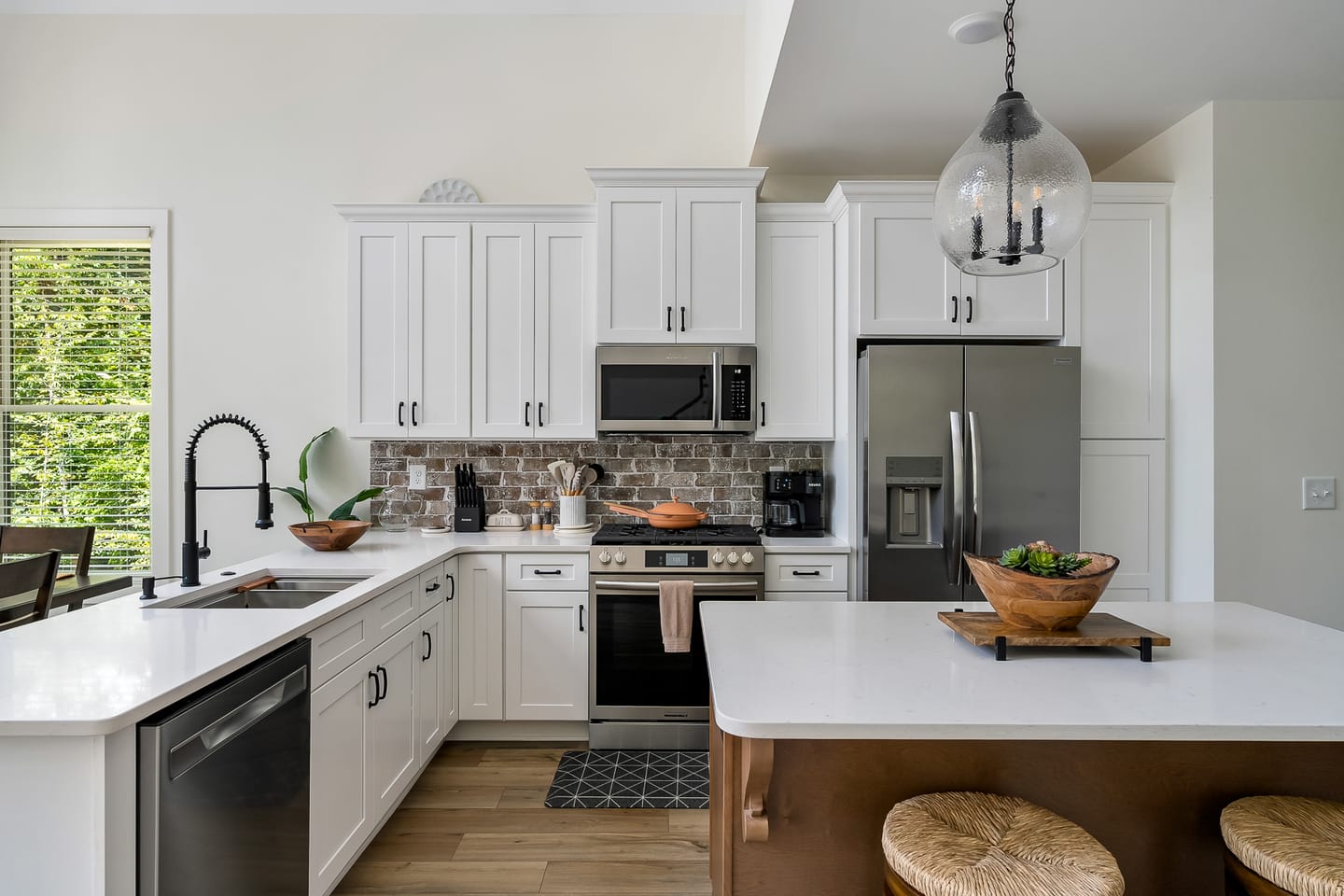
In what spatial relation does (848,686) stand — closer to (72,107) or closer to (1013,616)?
(1013,616)

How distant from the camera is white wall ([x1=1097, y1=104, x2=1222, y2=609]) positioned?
113 inches

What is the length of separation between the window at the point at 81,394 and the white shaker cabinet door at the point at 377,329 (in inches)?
49.3

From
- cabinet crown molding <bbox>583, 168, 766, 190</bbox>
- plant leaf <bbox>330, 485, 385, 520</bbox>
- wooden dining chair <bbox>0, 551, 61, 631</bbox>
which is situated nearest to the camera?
wooden dining chair <bbox>0, 551, 61, 631</bbox>

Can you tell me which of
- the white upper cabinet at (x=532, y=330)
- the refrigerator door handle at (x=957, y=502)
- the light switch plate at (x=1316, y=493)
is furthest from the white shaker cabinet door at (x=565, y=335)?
the light switch plate at (x=1316, y=493)

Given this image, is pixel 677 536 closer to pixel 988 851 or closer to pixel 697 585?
pixel 697 585

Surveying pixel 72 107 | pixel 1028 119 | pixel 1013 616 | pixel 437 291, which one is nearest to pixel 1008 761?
pixel 1013 616

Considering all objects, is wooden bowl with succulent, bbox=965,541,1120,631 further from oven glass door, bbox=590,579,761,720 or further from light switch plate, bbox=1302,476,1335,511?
light switch plate, bbox=1302,476,1335,511

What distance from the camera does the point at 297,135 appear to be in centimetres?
365

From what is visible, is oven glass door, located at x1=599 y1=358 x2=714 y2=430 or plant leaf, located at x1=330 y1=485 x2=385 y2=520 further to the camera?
plant leaf, located at x1=330 y1=485 x2=385 y2=520

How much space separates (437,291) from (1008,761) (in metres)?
2.97

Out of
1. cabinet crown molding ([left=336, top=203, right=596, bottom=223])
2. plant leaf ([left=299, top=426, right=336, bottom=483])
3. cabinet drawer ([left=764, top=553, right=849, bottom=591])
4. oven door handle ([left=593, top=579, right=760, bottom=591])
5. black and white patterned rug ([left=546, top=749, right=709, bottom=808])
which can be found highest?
cabinet crown molding ([left=336, top=203, right=596, bottom=223])

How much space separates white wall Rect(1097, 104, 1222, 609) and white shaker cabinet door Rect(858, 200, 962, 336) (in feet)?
3.10

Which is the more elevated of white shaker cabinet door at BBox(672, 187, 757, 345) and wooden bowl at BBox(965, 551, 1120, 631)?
white shaker cabinet door at BBox(672, 187, 757, 345)

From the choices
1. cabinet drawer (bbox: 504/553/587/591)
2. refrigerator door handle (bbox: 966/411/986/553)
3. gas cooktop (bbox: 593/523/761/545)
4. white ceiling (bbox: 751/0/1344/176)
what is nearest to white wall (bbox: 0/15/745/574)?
white ceiling (bbox: 751/0/1344/176)
